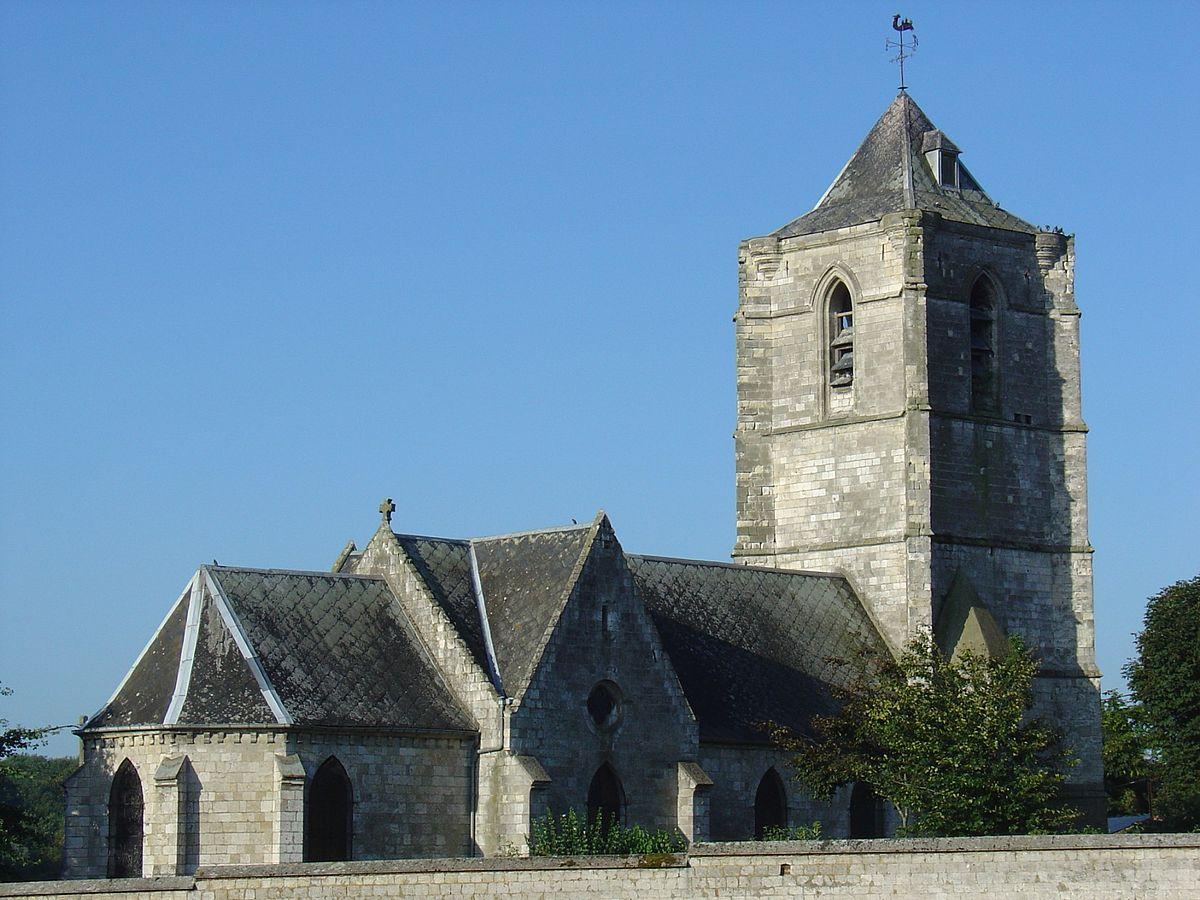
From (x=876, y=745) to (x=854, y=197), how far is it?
533 inches

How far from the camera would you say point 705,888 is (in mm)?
32031

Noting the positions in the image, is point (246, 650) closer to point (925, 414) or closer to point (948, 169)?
point (925, 414)

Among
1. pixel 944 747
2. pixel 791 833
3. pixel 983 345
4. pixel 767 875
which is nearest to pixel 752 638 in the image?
pixel 791 833

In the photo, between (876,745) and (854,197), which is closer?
(876,745)

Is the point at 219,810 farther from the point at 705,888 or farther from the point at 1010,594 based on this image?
the point at 1010,594

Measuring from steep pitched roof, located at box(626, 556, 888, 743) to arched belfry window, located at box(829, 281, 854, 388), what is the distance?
4067 millimetres

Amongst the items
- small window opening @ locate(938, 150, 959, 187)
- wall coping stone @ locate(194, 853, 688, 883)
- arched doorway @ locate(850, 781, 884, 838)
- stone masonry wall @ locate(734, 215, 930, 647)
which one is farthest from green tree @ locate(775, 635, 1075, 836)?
small window opening @ locate(938, 150, 959, 187)

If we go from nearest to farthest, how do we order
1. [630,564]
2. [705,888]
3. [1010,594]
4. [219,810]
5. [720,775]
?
[705,888], [219,810], [720,775], [630,564], [1010,594]

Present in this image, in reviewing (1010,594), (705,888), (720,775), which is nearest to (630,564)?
(720,775)

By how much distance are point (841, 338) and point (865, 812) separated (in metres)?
10.1

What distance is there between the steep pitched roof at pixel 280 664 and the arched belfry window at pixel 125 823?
88 centimetres

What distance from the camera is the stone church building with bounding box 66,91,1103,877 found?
38750mm

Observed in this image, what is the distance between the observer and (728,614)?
4666cm

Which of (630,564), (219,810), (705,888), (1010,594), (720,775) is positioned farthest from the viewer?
(1010,594)
